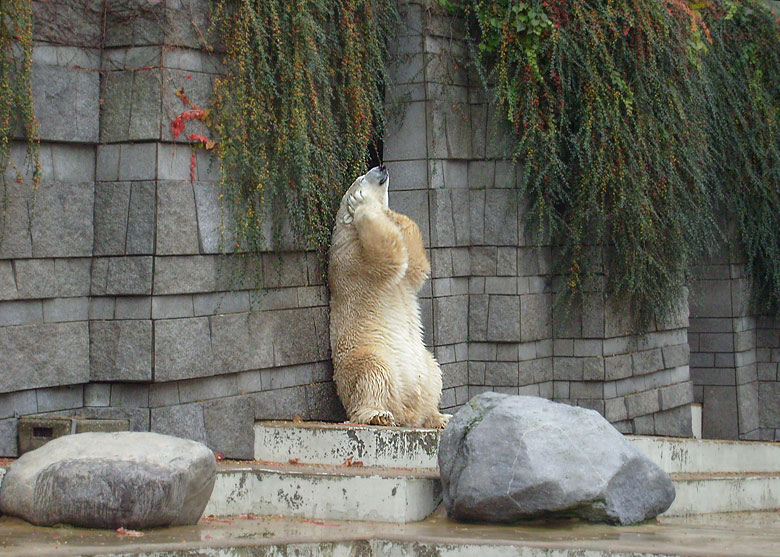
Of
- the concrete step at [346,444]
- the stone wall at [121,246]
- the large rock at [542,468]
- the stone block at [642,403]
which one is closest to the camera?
the large rock at [542,468]

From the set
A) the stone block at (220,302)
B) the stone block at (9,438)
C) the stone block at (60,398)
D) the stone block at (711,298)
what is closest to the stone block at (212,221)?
the stone block at (220,302)

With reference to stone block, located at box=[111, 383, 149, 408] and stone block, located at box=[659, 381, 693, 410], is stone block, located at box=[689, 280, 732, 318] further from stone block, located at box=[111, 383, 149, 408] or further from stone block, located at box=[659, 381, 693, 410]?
stone block, located at box=[111, 383, 149, 408]

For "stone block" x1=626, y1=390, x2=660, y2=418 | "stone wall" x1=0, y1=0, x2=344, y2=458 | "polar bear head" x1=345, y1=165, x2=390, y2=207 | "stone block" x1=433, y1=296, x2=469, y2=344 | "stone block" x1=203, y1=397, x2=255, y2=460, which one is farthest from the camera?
"stone block" x1=626, y1=390, x2=660, y2=418

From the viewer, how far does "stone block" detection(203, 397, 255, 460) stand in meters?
5.41

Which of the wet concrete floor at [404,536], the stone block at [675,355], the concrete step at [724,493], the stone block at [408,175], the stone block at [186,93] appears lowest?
the concrete step at [724,493]

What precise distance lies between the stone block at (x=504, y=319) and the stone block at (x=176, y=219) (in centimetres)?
227

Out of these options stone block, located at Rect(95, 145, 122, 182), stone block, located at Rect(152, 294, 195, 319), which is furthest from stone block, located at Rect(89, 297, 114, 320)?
stone block, located at Rect(95, 145, 122, 182)

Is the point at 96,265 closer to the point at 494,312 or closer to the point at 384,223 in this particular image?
the point at 384,223

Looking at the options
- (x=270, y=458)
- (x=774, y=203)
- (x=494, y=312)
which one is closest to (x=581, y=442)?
(x=270, y=458)

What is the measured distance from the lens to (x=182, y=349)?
5.23m

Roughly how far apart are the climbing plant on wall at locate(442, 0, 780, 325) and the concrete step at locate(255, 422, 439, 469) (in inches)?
77.3

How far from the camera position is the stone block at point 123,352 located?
16.7 ft

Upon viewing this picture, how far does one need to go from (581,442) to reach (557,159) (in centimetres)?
251

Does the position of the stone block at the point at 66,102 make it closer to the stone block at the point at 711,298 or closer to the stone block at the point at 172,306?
the stone block at the point at 172,306
